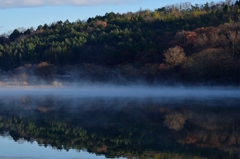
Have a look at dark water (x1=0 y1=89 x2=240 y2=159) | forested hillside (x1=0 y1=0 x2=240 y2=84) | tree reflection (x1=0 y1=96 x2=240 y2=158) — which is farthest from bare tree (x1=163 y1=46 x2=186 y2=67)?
dark water (x1=0 y1=89 x2=240 y2=159)

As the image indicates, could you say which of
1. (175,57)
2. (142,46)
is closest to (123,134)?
(175,57)

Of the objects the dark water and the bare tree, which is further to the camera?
the bare tree

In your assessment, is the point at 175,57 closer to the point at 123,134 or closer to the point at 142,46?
the point at 142,46

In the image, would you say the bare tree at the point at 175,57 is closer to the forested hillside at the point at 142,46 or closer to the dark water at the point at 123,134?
the forested hillside at the point at 142,46

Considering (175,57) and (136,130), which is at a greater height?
(136,130)

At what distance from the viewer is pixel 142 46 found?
53094 mm

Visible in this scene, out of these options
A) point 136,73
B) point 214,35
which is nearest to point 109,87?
point 136,73

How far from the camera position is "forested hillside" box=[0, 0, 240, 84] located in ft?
134

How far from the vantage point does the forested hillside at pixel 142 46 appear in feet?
134

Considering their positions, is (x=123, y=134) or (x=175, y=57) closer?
(x=123, y=134)

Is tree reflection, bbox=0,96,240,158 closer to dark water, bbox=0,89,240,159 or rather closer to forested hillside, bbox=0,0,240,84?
dark water, bbox=0,89,240,159

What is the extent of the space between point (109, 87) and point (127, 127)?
Answer: 99.9 ft

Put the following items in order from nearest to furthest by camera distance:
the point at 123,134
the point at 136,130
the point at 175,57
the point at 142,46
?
1. the point at 123,134
2. the point at 136,130
3. the point at 175,57
4. the point at 142,46

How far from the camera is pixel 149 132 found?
14.5 metres
